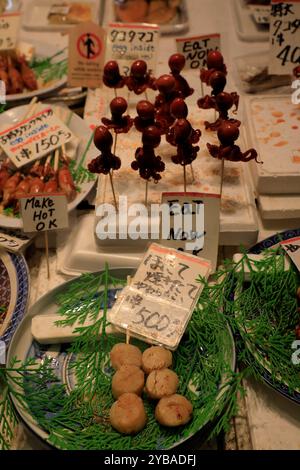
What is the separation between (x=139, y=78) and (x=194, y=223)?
2.22 ft

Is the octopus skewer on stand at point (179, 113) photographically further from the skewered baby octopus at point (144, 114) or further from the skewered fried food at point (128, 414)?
the skewered fried food at point (128, 414)

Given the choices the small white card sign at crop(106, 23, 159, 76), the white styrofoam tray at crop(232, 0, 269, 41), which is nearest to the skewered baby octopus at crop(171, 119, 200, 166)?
the small white card sign at crop(106, 23, 159, 76)

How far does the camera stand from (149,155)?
1.63 metres

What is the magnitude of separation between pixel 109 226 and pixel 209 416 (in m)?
0.71

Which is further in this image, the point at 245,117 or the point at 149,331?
the point at 245,117

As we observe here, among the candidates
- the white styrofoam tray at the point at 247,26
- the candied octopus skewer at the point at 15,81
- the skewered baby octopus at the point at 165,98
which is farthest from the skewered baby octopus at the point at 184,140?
the white styrofoam tray at the point at 247,26

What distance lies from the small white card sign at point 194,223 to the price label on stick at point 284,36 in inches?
35.9

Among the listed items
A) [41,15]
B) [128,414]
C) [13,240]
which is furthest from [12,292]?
[41,15]

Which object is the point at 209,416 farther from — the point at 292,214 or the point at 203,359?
the point at 292,214

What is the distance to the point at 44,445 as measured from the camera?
1.24 metres

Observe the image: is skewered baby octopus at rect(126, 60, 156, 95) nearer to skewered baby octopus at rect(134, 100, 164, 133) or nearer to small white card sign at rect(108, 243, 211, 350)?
skewered baby octopus at rect(134, 100, 164, 133)

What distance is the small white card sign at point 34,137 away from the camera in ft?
6.42

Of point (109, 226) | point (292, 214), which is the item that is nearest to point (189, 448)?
point (109, 226)

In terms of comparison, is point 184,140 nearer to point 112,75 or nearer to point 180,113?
point 180,113
